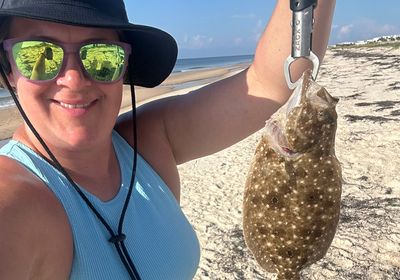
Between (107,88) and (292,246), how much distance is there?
51.4 inches

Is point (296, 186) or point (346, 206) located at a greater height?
point (296, 186)

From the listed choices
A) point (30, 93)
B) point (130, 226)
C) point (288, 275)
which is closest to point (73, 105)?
point (30, 93)

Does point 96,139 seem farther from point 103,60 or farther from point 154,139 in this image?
point 154,139

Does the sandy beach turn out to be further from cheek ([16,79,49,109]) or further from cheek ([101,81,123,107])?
cheek ([16,79,49,109])

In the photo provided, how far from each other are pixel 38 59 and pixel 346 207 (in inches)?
204

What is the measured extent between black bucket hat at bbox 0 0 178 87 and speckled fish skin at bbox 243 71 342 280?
80cm

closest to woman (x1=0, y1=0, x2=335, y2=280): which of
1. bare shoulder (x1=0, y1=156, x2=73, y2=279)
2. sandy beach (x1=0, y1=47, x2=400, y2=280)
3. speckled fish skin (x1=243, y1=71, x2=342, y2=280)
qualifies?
bare shoulder (x1=0, y1=156, x2=73, y2=279)

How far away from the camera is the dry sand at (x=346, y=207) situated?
491 cm

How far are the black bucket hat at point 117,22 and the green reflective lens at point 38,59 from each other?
0.17 meters

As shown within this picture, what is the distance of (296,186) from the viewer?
8.06ft

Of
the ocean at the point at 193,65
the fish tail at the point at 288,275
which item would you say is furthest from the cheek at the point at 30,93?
the ocean at the point at 193,65

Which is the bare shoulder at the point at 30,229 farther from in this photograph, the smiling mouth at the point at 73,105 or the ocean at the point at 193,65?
the ocean at the point at 193,65

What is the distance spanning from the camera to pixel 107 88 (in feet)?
7.54

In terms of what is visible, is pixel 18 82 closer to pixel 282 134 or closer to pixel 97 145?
pixel 97 145
